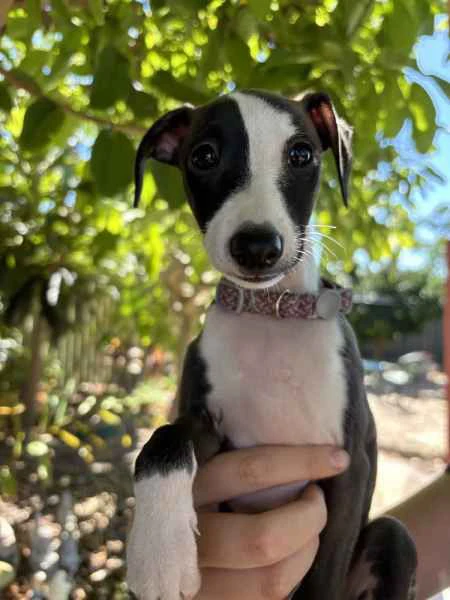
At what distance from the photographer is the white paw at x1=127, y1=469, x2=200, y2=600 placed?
791 millimetres

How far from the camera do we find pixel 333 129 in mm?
1126

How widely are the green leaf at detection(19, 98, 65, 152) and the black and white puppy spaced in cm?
27

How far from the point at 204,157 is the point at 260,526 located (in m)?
0.62

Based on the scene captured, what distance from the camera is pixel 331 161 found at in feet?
4.21

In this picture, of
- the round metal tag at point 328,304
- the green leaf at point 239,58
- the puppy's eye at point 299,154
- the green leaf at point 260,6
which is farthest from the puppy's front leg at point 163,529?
the green leaf at point 239,58

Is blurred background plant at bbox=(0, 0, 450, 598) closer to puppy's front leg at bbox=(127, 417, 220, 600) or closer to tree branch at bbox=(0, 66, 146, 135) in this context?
tree branch at bbox=(0, 66, 146, 135)

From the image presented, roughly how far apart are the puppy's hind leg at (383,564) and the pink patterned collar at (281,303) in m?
0.42

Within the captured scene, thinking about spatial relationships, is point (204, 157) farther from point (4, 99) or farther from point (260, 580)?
point (260, 580)

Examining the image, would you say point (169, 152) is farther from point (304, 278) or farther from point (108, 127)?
point (304, 278)

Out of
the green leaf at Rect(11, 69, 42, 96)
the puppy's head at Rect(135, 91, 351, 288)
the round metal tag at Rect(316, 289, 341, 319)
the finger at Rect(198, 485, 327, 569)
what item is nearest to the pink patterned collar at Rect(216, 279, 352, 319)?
the round metal tag at Rect(316, 289, 341, 319)

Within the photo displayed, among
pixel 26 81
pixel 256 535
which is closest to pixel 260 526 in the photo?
Answer: pixel 256 535

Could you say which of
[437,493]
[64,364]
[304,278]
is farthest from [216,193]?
[64,364]

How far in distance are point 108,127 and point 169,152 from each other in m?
0.19

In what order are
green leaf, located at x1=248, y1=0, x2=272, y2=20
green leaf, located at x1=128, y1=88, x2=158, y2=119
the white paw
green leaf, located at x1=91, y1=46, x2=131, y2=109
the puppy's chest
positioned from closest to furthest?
the white paw < green leaf, located at x1=248, y1=0, x2=272, y2=20 < the puppy's chest < green leaf, located at x1=91, y1=46, x2=131, y2=109 < green leaf, located at x1=128, y1=88, x2=158, y2=119
